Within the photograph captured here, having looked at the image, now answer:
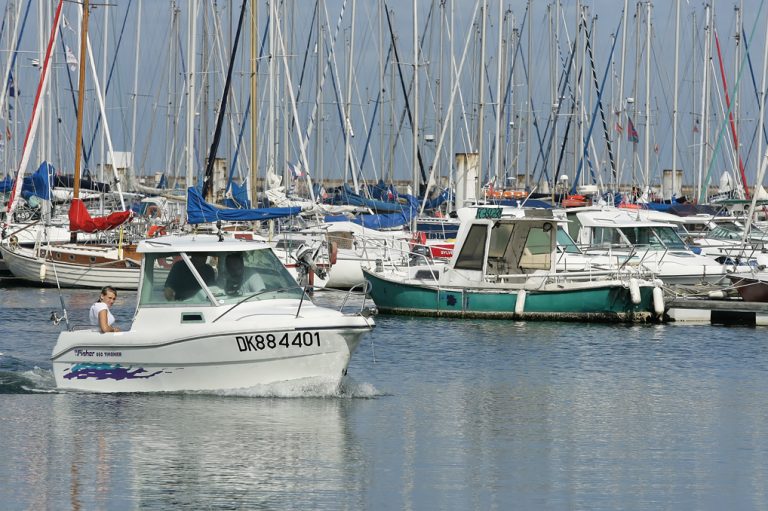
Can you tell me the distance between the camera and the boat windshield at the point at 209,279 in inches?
760

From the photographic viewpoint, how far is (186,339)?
61.6 feet

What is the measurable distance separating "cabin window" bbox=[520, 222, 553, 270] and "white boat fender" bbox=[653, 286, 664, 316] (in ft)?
8.86

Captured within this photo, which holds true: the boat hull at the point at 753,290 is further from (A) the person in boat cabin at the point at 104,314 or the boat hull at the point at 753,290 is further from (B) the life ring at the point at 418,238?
(A) the person in boat cabin at the point at 104,314

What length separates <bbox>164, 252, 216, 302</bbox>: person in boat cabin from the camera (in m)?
19.3

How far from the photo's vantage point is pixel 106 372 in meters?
19.4

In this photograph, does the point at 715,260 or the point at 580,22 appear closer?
the point at 715,260

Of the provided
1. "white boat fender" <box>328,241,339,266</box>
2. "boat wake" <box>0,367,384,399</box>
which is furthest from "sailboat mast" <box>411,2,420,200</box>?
"boat wake" <box>0,367,384,399</box>

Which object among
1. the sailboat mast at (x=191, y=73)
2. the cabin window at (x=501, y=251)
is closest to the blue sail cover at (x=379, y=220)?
the sailboat mast at (x=191, y=73)

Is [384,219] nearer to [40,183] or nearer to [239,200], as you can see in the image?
[239,200]

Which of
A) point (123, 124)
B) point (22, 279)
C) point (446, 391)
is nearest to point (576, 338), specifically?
point (446, 391)

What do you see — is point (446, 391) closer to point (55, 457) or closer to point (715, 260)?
point (55, 457)

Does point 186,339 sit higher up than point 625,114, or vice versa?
point 625,114

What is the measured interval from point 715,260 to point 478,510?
2636 centimetres

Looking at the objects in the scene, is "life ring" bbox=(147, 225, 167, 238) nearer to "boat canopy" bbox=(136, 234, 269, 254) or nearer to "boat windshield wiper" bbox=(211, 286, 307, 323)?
"boat canopy" bbox=(136, 234, 269, 254)
